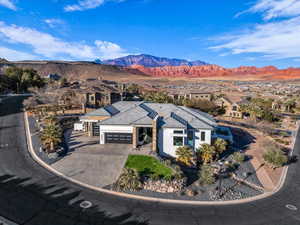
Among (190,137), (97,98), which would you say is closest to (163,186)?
(190,137)

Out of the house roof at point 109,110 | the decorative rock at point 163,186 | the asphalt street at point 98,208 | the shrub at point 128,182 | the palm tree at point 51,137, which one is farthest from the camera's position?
Answer: the house roof at point 109,110

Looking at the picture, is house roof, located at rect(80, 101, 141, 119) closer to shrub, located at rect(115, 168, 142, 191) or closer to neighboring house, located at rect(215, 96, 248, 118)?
shrub, located at rect(115, 168, 142, 191)

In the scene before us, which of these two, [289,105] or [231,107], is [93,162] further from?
[289,105]

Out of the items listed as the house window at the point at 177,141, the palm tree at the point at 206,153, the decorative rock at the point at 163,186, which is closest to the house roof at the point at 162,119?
the house window at the point at 177,141

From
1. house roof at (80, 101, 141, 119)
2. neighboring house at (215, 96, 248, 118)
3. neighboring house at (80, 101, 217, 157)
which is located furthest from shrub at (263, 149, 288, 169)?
neighboring house at (215, 96, 248, 118)

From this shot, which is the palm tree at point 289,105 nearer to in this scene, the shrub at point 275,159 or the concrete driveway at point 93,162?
the shrub at point 275,159

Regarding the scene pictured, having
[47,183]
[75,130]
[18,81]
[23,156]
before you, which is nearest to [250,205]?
[47,183]

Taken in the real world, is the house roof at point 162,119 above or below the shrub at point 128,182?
above
